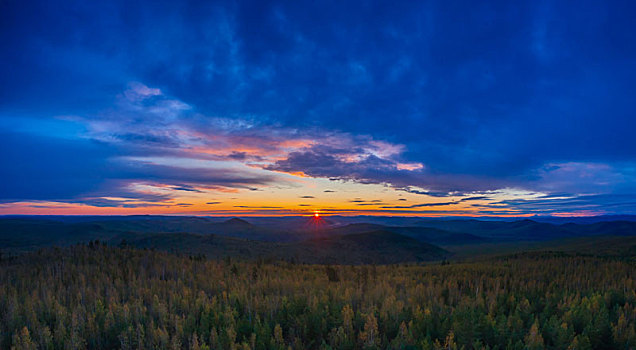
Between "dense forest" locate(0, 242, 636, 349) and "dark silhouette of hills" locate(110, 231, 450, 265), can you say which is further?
"dark silhouette of hills" locate(110, 231, 450, 265)

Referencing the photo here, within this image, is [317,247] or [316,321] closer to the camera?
[316,321]

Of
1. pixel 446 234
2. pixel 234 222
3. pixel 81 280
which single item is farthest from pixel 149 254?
pixel 234 222

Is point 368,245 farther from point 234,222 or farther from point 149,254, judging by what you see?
point 234,222

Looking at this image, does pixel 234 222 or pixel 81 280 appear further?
pixel 234 222

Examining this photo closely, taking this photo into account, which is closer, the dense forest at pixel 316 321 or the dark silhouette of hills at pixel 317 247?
the dense forest at pixel 316 321

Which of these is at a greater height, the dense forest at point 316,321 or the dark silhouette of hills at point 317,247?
the dense forest at point 316,321

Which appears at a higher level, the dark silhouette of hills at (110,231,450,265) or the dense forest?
the dense forest

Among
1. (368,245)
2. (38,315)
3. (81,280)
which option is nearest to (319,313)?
(38,315)

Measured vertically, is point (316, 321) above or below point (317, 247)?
above

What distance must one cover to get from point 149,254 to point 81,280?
416 cm

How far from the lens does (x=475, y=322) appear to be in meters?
4.10

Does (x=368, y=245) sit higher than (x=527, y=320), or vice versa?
(x=527, y=320)

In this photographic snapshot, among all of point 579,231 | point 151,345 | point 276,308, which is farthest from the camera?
point 579,231

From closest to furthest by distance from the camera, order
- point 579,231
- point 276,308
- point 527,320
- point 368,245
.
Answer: point 527,320 → point 276,308 → point 368,245 → point 579,231
